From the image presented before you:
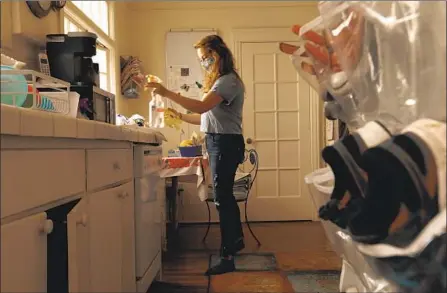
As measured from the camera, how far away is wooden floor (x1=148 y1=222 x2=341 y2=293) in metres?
2.75

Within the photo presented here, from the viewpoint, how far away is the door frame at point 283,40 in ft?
16.6

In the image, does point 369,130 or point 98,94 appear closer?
point 369,130

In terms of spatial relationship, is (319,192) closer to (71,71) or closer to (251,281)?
(71,71)

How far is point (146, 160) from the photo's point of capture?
7.85ft

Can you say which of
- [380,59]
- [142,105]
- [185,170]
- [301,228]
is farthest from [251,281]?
[142,105]

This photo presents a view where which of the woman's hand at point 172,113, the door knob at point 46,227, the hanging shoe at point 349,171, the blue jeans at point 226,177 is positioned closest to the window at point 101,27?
the woman's hand at point 172,113

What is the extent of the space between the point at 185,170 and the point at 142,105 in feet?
5.25

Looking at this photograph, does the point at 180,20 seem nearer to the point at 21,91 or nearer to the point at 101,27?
the point at 101,27

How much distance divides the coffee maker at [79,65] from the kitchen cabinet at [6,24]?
0.21 metres

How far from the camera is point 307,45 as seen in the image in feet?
3.14

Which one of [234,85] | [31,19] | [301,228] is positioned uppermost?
[31,19]

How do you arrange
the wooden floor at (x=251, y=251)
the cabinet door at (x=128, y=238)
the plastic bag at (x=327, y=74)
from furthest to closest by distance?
the wooden floor at (x=251, y=251) < the cabinet door at (x=128, y=238) < the plastic bag at (x=327, y=74)

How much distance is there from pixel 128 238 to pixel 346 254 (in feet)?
4.34

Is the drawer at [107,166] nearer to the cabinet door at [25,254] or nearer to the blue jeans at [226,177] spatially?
the cabinet door at [25,254]
